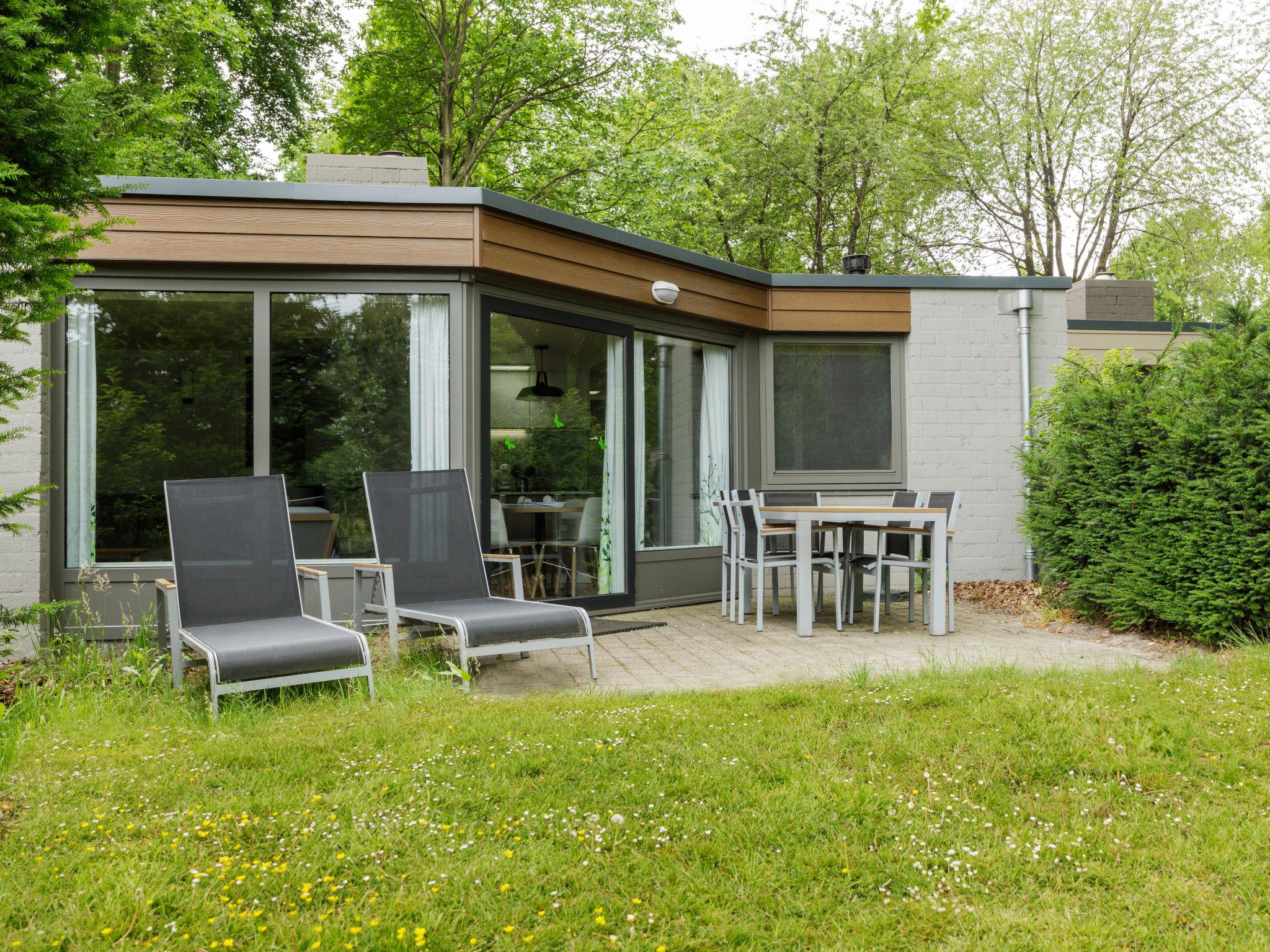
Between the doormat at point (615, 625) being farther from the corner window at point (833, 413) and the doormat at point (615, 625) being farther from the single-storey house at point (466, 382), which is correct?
the corner window at point (833, 413)

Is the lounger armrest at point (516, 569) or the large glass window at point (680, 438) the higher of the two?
the large glass window at point (680, 438)

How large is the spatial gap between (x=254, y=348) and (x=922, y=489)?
535 centimetres

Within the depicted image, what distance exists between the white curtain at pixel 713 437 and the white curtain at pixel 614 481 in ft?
3.03

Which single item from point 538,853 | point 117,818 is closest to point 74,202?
point 117,818

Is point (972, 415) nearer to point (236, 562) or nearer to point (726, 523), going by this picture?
point (726, 523)

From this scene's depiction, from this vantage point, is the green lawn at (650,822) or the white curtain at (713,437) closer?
the green lawn at (650,822)

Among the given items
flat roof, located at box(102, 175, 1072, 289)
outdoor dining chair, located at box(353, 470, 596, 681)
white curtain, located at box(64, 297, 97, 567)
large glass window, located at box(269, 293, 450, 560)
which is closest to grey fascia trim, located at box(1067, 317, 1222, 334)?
flat roof, located at box(102, 175, 1072, 289)

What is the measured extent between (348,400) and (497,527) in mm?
1203

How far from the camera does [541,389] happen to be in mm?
6223

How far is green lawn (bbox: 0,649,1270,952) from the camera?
Result: 2084mm

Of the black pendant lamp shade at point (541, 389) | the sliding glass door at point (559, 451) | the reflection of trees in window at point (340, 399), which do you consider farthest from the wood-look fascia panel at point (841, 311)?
the reflection of trees in window at point (340, 399)

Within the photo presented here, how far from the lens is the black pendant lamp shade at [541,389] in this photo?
6117mm

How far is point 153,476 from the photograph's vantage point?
5332mm

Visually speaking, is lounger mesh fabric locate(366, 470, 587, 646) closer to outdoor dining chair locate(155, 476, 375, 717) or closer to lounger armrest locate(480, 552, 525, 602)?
lounger armrest locate(480, 552, 525, 602)
